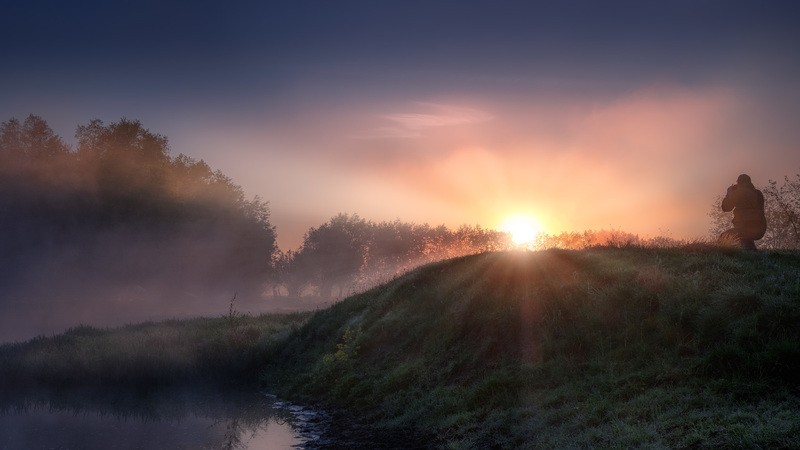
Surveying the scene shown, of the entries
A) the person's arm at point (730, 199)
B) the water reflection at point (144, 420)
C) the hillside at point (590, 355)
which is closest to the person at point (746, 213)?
the person's arm at point (730, 199)

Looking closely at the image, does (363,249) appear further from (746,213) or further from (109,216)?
(746,213)

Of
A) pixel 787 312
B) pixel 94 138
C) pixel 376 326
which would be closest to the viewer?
pixel 787 312

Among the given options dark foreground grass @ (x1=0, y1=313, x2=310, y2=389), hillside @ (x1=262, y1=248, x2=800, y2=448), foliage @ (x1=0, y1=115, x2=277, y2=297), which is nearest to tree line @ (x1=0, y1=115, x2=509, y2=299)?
foliage @ (x1=0, y1=115, x2=277, y2=297)

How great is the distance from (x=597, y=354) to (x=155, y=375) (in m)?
25.2

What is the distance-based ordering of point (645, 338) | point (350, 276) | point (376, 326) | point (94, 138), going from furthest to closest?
point (350, 276)
point (94, 138)
point (376, 326)
point (645, 338)

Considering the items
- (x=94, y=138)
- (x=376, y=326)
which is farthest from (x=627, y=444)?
(x=94, y=138)

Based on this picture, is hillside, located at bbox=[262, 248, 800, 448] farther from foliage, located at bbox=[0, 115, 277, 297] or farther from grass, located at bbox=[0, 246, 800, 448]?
foliage, located at bbox=[0, 115, 277, 297]

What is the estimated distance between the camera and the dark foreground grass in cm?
3123

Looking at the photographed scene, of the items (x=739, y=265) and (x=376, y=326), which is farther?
(x=376, y=326)

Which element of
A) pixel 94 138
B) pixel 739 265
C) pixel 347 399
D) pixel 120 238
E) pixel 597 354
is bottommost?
pixel 347 399

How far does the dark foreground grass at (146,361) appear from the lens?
31.2 metres

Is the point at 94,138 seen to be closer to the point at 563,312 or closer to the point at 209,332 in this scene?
the point at 209,332

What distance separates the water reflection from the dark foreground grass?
1.85m

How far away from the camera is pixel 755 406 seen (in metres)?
10.8
